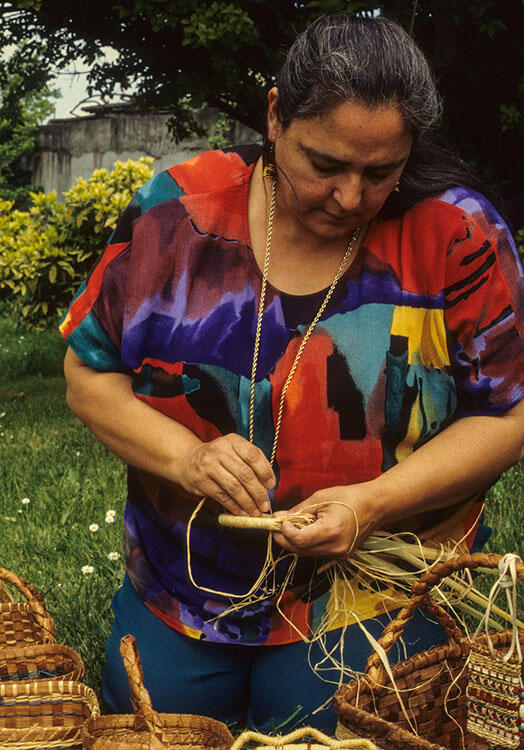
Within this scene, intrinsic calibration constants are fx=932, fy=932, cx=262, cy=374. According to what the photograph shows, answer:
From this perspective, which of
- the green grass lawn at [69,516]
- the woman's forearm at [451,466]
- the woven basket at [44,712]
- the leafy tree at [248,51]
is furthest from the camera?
the leafy tree at [248,51]

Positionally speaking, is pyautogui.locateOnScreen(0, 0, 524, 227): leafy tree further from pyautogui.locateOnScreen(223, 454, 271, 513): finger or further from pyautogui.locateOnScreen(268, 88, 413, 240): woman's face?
pyautogui.locateOnScreen(223, 454, 271, 513): finger

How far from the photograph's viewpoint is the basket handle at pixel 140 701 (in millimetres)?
1399

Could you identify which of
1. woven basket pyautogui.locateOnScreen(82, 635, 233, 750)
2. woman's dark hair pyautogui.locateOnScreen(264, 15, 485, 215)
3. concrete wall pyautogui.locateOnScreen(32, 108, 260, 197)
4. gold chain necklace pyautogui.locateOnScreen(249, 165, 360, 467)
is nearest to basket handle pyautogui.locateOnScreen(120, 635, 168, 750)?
woven basket pyautogui.locateOnScreen(82, 635, 233, 750)

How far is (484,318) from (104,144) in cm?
1351

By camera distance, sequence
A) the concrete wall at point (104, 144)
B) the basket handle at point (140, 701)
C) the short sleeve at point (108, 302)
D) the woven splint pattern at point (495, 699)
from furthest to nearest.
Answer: the concrete wall at point (104, 144) < the short sleeve at point (108, 302) < the woven splint pattern at point (495, 699) < the basket handle at point (140, 701)

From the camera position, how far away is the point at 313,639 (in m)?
2.09

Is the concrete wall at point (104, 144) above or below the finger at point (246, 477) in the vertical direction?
below

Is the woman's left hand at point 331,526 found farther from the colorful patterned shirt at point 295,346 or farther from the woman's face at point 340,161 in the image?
the woman's face at point 340,161

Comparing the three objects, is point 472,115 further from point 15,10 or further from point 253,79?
point 15,10

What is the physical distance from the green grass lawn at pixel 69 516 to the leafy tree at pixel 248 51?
77.2 inches

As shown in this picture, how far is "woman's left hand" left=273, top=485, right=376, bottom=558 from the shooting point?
5.80ft

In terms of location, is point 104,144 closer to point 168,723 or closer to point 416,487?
point 416,487

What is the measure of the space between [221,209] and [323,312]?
34cm

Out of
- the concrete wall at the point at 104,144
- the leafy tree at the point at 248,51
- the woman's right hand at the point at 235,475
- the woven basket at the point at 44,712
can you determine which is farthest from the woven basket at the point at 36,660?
the concrete wall at the point at 104,144
